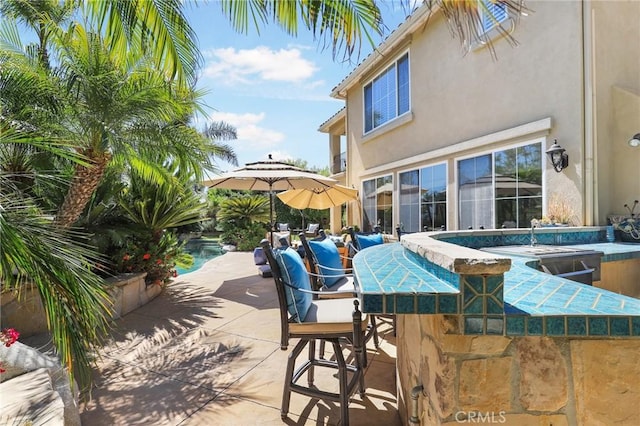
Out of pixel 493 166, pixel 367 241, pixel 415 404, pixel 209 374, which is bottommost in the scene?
pixel 209 374

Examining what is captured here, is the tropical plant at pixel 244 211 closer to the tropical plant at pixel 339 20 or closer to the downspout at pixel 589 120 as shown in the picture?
the downspout at pixel 589 120

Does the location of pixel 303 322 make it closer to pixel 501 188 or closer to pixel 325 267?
pixel 325 267

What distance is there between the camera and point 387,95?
10.1 m

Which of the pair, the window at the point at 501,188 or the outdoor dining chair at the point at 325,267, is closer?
the outdoor dining chair at the point at 325,267

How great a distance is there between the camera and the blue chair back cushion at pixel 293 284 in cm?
246

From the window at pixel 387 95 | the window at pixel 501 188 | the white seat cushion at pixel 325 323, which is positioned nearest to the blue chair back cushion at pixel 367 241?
the white seat cushion at pixel 325 323

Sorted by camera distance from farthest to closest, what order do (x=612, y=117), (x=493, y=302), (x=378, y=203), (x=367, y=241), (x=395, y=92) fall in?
1. (x=378, y=203)
2. (x=395, y=92)
3. (x=612, y=117)
4. (x=367, y=241)
5. (x=493, y=302)

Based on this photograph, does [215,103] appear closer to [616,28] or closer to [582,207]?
[582,207]

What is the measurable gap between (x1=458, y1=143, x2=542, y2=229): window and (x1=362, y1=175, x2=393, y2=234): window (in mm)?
2972

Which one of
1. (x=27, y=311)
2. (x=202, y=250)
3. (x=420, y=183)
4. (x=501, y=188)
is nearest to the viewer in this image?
(x=27, y=311)

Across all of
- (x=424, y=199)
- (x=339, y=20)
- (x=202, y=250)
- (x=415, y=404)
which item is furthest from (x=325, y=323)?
(x=202, y=250)

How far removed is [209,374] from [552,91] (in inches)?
271

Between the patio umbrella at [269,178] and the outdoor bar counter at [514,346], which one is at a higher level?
the patio umbrella at [269,178]

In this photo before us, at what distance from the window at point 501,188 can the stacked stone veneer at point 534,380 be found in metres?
5.24
